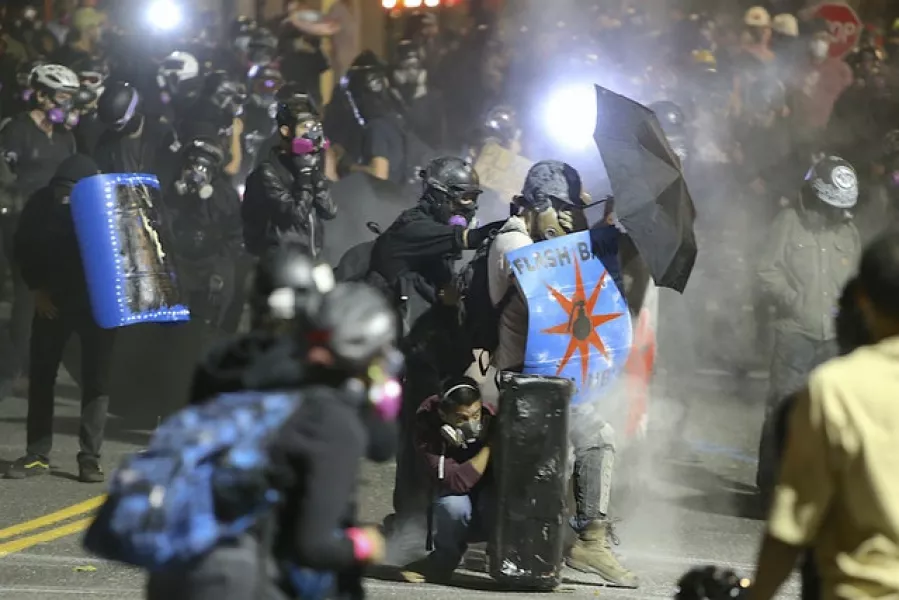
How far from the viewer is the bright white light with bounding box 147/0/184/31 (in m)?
15.3

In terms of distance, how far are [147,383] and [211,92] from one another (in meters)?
3.25

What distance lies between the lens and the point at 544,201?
22.1 ft

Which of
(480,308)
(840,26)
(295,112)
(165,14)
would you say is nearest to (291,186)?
(295,112)

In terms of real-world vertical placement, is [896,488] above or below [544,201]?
below

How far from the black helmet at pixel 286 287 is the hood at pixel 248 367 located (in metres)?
0.06

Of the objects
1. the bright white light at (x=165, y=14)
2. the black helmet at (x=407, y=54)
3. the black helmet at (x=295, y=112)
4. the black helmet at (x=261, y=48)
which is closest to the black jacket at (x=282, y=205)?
the black helmet at (x=295, y=112)

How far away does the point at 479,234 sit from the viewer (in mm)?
6887

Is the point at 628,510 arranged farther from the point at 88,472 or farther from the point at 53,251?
the point at 53,251

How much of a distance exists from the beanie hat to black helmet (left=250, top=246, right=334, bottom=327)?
4.73 meters

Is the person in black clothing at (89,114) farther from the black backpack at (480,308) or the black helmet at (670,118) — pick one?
the black helmet at (670,118)

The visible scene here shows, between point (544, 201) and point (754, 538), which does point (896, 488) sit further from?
point (754, 538)

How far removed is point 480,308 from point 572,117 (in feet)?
20.4

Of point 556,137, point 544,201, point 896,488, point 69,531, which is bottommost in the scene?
point 69,531

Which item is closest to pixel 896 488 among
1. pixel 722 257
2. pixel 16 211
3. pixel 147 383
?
pixel 147 383
